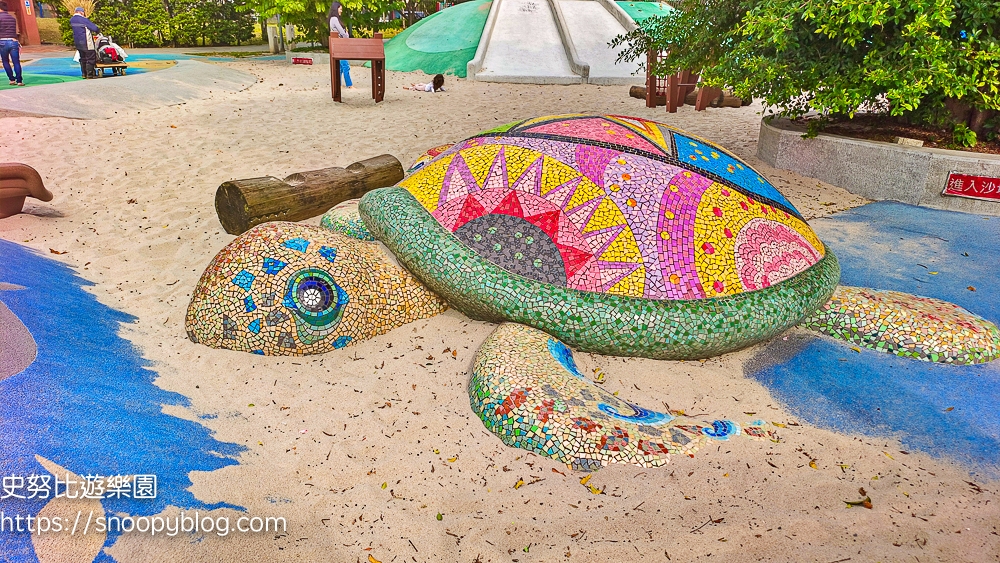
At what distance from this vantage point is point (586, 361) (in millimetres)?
3383

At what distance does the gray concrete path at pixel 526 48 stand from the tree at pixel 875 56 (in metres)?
7.68

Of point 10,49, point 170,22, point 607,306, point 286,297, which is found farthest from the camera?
point 170,22

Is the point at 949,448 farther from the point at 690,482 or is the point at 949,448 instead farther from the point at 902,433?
the point at 690,482

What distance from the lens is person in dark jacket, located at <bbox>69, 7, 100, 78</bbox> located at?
12172 mm

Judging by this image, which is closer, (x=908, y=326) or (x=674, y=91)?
(x=908, y=326)

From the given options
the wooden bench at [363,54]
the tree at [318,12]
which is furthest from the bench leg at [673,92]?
the tree at [318,12]

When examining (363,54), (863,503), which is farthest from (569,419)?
(363,54)

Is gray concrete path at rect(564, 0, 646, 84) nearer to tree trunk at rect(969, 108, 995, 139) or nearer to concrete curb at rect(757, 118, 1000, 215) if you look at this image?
concrete curb at rect(757, 118, 1000, 215)

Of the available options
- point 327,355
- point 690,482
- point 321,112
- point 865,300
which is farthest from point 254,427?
point 321,112

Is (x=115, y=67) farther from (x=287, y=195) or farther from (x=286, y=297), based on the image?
(x=286, y=297)

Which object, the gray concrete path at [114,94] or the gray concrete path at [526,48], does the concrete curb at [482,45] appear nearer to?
the gray concrete path at [526,48]

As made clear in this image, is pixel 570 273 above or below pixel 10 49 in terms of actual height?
below

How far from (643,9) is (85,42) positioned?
1515 cm

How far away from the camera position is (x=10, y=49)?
11.6 m
